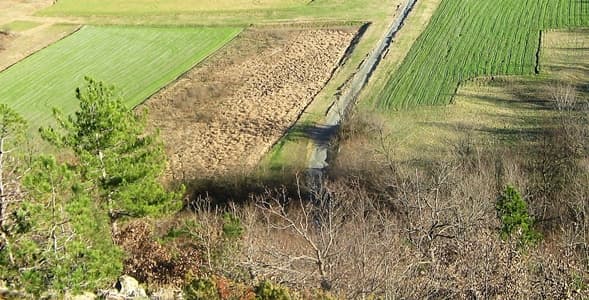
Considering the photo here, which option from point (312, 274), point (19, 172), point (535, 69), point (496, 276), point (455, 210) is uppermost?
point (19, 172)

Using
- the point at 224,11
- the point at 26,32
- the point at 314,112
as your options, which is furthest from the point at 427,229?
the point at 26,32

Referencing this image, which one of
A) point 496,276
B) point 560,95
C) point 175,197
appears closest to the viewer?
point 496,276

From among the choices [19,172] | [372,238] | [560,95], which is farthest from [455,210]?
[560,95]

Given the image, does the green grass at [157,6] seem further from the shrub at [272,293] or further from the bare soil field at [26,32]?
the shrub at [272,293]

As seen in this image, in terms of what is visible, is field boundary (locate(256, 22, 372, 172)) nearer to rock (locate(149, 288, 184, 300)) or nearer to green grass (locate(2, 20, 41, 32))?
rock (locate(149, 288, 184, 300))

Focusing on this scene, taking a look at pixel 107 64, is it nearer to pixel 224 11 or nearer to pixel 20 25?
pixel 224 11

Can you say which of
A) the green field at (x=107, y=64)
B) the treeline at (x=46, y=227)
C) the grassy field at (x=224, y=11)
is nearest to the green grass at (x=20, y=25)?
the grassy field at (x=224, y=11)

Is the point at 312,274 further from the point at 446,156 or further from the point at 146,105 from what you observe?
the point at 146,105

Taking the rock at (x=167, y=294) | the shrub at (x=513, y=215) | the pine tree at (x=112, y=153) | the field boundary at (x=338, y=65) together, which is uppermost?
the pine tree at (x=112, y=153)

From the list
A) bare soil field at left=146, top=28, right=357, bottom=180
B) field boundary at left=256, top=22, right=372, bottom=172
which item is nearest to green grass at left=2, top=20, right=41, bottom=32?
bare soil field at left=146, top=28, right=357, bottom=180
